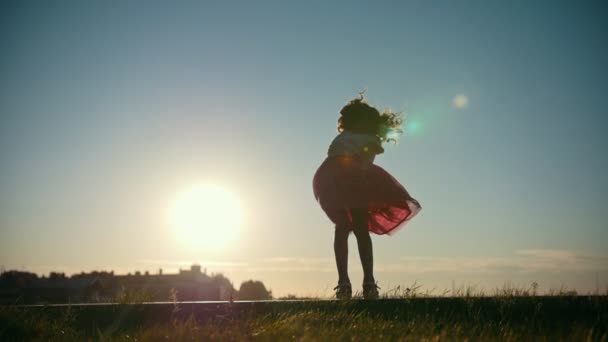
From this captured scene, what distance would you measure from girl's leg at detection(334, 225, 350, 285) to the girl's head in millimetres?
1477

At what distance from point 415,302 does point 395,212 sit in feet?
9.09

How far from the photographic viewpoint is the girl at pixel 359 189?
239 inches

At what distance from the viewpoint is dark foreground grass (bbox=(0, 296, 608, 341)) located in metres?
3.10

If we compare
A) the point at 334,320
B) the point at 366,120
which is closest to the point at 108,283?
the point at 366,120

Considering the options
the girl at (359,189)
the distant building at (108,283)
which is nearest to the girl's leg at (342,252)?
the girl at (359,189)

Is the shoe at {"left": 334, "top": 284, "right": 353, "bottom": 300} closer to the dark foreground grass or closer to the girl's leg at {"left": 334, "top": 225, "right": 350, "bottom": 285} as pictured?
the girl's leg at {"left": 334, "top": 225, "right": 350, "bottom": 285}

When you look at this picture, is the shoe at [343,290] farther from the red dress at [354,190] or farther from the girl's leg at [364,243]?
the red dress at [354,190]

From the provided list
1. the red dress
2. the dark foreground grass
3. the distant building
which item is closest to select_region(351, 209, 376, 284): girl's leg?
the red dress

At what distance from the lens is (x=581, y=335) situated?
9.51ft

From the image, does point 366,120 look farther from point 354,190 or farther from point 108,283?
point 108,283

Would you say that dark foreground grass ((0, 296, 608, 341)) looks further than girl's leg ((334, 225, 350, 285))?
No

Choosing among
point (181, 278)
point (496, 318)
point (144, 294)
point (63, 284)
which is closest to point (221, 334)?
point (496, 318)

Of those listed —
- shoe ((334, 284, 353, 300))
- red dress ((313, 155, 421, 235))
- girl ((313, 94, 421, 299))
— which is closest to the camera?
shoe ((334, 284, 353, 300))

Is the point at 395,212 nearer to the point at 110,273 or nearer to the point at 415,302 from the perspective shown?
the point at 415,302
